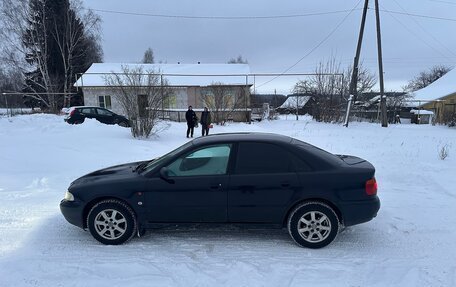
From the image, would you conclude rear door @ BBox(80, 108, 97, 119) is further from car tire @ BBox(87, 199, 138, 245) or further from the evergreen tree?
car tire @ BBox(87, 199, 138, 245)

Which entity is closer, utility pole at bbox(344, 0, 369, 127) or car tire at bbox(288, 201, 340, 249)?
car tire at bbox(288, 201, 340, 249)

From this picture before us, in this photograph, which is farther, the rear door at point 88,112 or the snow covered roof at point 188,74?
the snow covered roof at point 188,74

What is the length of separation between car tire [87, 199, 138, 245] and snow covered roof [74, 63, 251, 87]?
74.2 ft

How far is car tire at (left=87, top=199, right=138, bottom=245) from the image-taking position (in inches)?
168

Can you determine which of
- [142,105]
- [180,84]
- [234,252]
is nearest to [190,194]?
[234,252]

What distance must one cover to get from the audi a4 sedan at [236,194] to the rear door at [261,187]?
13mm

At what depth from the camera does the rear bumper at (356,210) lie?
4098 mm

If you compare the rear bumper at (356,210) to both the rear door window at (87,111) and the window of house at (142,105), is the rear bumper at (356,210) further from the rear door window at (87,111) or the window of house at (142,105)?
the rear door window at (87,111)

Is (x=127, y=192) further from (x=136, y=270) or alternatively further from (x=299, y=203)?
(x=299, y=203)

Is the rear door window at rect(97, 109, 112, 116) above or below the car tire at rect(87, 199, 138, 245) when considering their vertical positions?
above

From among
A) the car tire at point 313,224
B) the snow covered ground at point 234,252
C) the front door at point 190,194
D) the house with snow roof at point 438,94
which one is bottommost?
the snow covered ground at point 234,252

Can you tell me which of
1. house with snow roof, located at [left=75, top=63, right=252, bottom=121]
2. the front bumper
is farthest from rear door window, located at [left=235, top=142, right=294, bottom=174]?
house with snow roof, located at [left=75, top=63, right=252, bottom=121]

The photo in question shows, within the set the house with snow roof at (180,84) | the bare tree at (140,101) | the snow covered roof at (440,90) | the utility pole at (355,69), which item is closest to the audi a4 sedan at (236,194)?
the bare tree at (140,101)

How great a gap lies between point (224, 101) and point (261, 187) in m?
18.1
